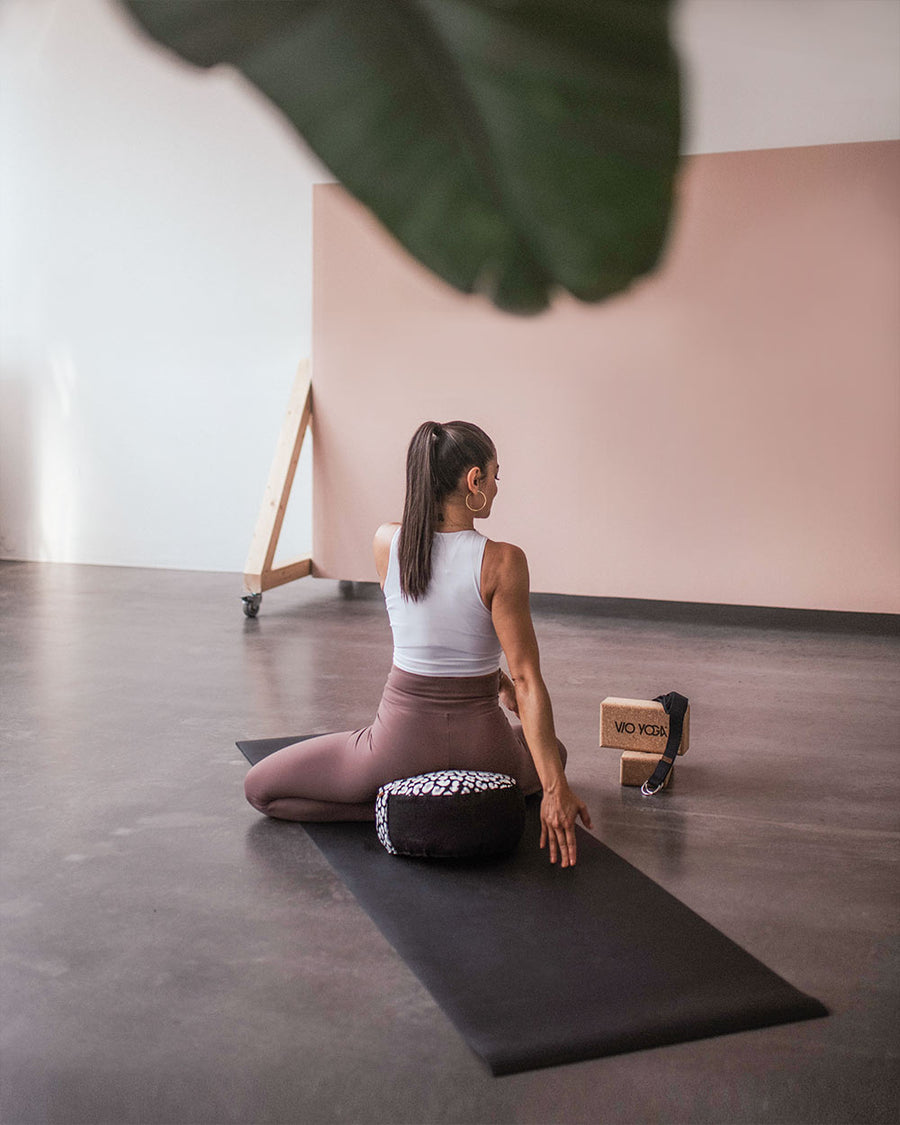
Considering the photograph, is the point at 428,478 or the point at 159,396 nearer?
the point at 428,478

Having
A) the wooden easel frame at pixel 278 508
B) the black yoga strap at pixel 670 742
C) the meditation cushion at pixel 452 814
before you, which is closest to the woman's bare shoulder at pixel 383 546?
the meditation cushion at pixel 452 814

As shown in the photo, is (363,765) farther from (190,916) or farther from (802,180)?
(802,180)

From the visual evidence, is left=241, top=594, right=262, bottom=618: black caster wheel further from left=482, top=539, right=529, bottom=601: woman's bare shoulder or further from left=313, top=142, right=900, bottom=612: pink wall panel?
left=482, top=539, right=529, bottom=601: woman's bare shoulder

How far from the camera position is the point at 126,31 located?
274 mm

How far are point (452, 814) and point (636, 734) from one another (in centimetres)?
65

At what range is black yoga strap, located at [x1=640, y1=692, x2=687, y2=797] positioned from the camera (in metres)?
2.25

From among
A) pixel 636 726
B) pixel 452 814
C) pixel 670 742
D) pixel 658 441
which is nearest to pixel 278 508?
pixel 658 441

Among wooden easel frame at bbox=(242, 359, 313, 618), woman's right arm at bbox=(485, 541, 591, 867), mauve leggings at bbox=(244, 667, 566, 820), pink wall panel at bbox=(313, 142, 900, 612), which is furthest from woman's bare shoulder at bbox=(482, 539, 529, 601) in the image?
wooden easel frame at bbox=(242, 359, 313, 618)

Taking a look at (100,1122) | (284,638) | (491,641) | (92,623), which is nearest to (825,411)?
(284,638)

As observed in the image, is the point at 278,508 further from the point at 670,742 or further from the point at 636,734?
the point at 670,742

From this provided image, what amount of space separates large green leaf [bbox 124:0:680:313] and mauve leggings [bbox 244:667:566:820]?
1.67 meters

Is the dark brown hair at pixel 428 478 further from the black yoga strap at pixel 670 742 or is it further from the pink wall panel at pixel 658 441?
the pink wall panel at pixel 658 441

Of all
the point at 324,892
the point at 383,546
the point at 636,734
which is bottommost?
the point at 324,892

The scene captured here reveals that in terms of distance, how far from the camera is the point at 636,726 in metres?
2.36
